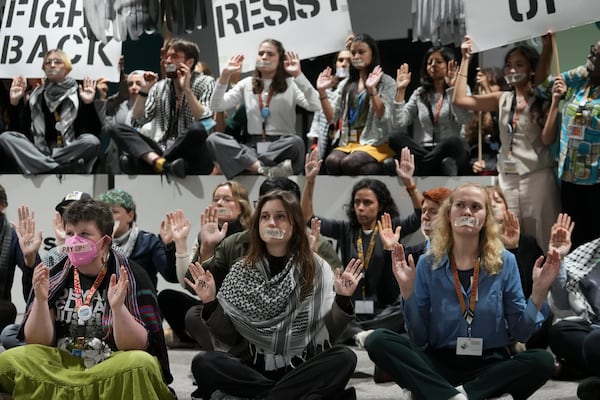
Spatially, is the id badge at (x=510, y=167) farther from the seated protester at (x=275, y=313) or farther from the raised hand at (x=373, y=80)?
the seated protester at (x=275, y=313)

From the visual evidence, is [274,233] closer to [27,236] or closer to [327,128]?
[27,236]

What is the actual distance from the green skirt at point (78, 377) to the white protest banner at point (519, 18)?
Result: 3.18 metres

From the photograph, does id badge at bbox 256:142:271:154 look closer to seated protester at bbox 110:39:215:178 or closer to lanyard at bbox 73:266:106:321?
seated protester at bbox 110:39:215:178

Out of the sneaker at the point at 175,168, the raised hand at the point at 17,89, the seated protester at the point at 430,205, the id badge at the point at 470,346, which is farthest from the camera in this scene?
the raised hand at the point at 17,89

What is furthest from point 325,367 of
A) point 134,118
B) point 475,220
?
point 134,118

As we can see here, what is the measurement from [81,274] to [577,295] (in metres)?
2.34

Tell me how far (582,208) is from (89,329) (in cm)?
322

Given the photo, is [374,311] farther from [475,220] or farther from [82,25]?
[82,25]

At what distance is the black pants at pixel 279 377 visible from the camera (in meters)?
4.24

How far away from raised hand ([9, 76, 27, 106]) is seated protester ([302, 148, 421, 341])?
8.43ft

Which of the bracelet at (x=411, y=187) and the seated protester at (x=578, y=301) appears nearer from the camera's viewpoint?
the seated protester at (x=578, y=301)

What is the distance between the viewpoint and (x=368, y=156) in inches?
267

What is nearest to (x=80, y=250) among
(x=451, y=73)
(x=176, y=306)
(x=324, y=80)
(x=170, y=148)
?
(x=176, y=306)

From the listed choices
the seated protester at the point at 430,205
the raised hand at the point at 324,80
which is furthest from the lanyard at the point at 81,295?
the raised hand at the point at 324,80
